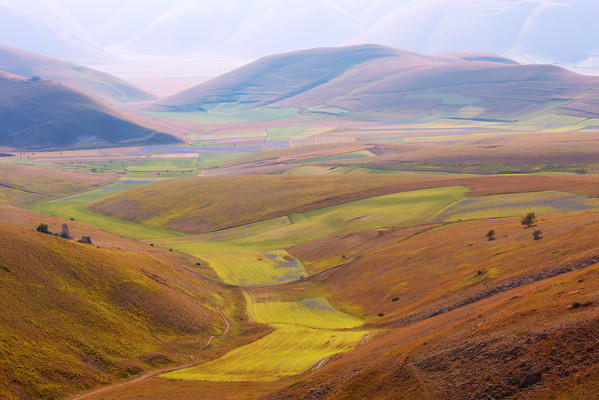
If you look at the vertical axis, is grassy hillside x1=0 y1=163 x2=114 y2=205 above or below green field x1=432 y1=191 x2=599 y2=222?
above

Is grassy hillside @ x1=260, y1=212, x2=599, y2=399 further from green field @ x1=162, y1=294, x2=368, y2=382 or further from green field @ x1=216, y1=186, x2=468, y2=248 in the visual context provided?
green field @ x1=216, y1=186, x2=468, y2=248

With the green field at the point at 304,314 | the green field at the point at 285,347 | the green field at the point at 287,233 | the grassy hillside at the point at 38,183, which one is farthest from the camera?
the grassy hillside at the point at 38,183

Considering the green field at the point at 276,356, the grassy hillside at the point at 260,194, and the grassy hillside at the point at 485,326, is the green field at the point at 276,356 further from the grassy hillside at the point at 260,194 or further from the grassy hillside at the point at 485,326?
the grassy hillside at the point at 260,194

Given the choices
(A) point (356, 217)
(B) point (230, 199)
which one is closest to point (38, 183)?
(B) point (230, 199)

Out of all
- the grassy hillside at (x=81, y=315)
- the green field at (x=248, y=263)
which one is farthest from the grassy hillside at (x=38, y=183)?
the grassy hillside at (x=81, y=315)

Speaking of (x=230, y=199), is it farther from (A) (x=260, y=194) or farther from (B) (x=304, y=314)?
(B) (x=304, y=314)

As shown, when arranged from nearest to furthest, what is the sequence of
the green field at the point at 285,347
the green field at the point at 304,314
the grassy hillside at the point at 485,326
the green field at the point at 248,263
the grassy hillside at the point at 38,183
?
the grassy hillside at the point at 485,326 → the green field at the point at 285,347 → the green field at the point at 304,314 → the green field at the point at 248,263 → the grassy hillside at the point at 38,183

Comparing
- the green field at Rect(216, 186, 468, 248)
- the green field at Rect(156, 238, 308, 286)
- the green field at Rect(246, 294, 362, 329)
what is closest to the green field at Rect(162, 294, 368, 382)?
the green field at Rect(246, 294, 362, 329)

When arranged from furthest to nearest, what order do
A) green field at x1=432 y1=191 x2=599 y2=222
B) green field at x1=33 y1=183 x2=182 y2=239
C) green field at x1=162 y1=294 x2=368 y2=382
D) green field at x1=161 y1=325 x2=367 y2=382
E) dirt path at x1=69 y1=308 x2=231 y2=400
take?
green field at x1=33 y1=183 x2=182 y2=239 → green field at x1=432 y1=191 x2=599 y2=222 → green field at x1=162 y1=294 x2=368 y2=382 → green field at x1=161 y1=325 x2=367 y2=382 → dirt path at x1=69 y1=308 x2=231 y2=400

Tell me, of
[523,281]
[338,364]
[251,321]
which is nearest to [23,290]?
[251,321]
